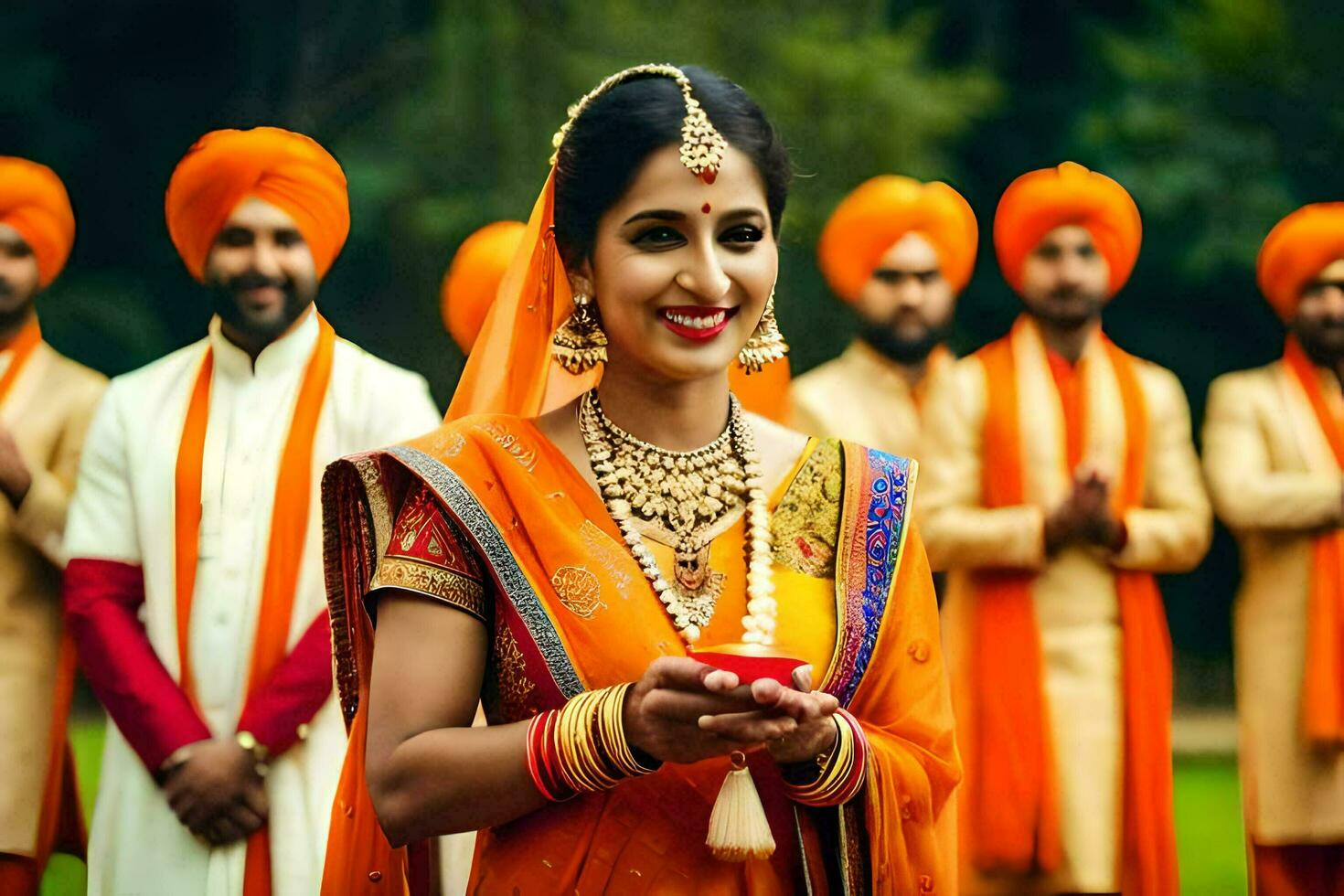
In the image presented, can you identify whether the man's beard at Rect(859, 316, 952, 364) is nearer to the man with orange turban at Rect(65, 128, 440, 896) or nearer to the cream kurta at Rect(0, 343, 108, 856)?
the man with orange turban at Rect(65, 128, 440, 896)

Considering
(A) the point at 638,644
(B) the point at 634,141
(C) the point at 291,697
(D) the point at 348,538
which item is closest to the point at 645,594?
(A) the point at 638,644

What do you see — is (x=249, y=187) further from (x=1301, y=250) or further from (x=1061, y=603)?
(x=1301, y=250)

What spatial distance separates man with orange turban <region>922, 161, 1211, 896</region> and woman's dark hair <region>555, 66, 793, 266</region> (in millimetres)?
3107

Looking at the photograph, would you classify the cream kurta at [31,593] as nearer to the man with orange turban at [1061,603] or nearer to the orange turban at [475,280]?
the orange turban at [475,280]

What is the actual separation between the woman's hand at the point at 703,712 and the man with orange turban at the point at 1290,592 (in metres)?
3.82

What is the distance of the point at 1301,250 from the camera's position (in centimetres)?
617

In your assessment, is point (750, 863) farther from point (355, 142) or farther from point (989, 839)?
point (355, 142)

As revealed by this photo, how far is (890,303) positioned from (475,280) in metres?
1.29

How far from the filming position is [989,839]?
218 inches

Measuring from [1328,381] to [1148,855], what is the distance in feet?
5.01

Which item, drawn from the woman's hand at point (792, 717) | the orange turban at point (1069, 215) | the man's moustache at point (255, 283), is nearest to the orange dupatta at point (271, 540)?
the man's moustache at point (255, 283)

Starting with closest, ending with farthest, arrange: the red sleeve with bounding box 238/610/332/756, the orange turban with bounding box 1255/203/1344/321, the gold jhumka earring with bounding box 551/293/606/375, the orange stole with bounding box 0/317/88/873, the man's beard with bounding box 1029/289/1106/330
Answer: the gold jhumka earring with bounding box 551/293/606/375, the red sleeve with bounding box 238/610/332/756, the orange stole with bounding box 0/317/88/873, the man's beard with bounding box 1029/289/1106/330, the orange turban with bounding box 1255/203/1344/321

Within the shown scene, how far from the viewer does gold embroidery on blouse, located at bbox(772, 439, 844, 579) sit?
8.48 feet

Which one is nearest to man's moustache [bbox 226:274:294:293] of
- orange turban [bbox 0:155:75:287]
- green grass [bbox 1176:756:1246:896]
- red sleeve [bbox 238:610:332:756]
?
red sleeve [bbox 238:610:332:756]
